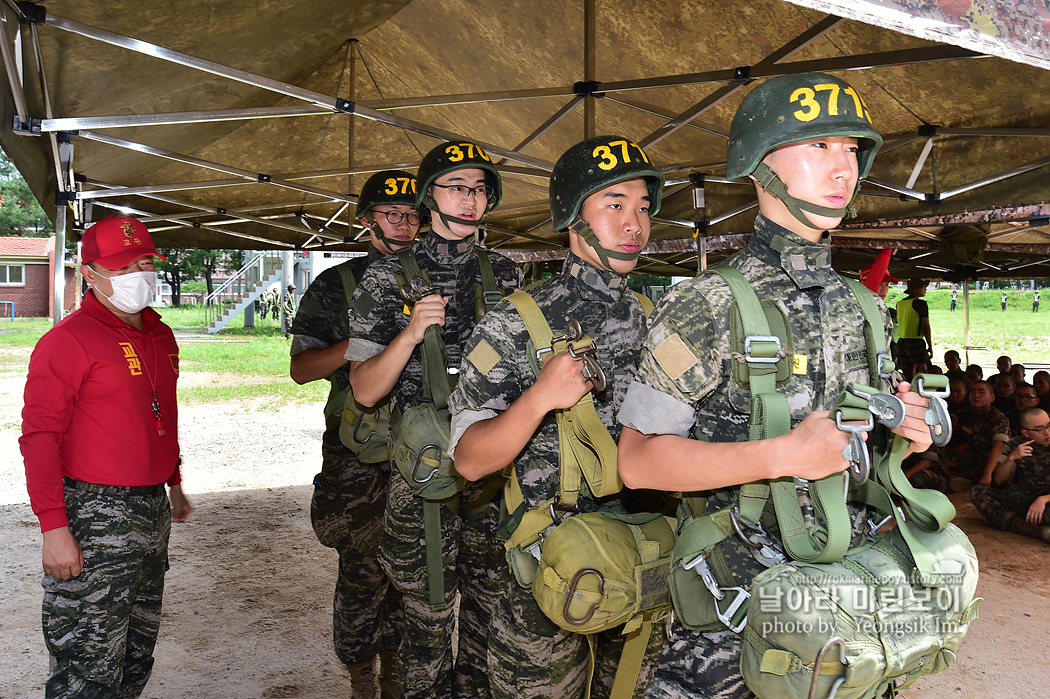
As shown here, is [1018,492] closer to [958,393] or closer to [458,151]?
[958,393]

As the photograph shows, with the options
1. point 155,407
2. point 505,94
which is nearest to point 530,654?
point 155,407

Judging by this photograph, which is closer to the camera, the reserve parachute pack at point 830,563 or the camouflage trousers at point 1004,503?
the reserve parachute pack at point 830,563

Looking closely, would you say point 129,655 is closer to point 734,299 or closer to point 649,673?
point 649,673

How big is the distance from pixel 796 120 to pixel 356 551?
3.24 meters

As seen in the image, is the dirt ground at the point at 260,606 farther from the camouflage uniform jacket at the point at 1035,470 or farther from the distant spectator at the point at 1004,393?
the distant spectator at the point at 1004,393

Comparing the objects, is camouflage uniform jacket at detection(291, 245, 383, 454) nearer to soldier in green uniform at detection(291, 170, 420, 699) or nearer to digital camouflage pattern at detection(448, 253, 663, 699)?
soldier in green uniform at detection(291, 170, 420, 699)

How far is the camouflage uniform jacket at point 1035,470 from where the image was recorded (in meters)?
6.89

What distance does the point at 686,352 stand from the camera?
1720mm

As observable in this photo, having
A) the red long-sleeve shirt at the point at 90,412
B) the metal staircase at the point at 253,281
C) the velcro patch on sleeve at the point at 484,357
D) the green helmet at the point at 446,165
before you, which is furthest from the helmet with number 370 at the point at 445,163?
the metal staircase at the point at 253,281

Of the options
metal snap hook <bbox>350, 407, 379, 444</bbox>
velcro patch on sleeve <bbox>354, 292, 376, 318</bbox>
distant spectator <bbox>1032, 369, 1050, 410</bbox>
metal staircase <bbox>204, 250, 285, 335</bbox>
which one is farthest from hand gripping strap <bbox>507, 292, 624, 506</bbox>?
metal staircase <bbox>204, 250, 285, 335</bbox>

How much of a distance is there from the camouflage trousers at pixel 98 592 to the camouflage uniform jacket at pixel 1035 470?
745 centimetres

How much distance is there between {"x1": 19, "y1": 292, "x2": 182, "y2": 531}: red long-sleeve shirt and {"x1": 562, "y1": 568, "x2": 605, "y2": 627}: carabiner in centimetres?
188

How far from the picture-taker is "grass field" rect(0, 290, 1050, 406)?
53.8 feet

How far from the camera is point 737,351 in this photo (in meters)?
1.67
